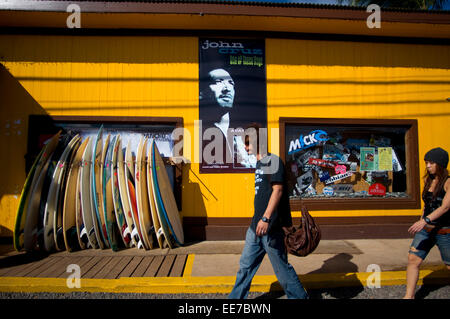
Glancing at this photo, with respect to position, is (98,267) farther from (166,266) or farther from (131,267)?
(166,266)

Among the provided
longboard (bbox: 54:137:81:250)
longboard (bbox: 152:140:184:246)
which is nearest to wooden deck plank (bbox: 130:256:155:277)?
longboard (bbox: 152:140:184:246)

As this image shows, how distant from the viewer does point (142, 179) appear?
419cm

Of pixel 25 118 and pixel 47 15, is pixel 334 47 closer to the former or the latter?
pixel 47 15

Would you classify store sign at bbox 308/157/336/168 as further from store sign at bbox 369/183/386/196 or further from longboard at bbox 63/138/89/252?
longboard at bbox 63/138/89/252

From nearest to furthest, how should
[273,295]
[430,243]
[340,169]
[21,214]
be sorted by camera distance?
[430,243] < [273,295] < [21,214] < [340,169]

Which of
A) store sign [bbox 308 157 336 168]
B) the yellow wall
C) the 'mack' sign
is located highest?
the yellow wall

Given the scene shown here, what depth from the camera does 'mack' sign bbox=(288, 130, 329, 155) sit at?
516cm

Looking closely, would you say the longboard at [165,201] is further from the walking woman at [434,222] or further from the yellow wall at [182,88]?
the walking woman at [434,222]

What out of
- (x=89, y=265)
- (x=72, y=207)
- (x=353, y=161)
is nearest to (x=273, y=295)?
(x=89, y=265)

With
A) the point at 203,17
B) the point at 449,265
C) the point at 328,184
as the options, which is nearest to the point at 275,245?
the point at 449,265

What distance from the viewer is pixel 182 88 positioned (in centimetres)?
499

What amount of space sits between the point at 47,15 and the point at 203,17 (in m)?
2.97

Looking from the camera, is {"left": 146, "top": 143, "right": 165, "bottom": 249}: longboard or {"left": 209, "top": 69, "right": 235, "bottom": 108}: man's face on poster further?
{"left": 209, "top": 69, "right": 235, "bottom": 108}: man's face on poster

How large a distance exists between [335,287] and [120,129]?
15.1 ft
